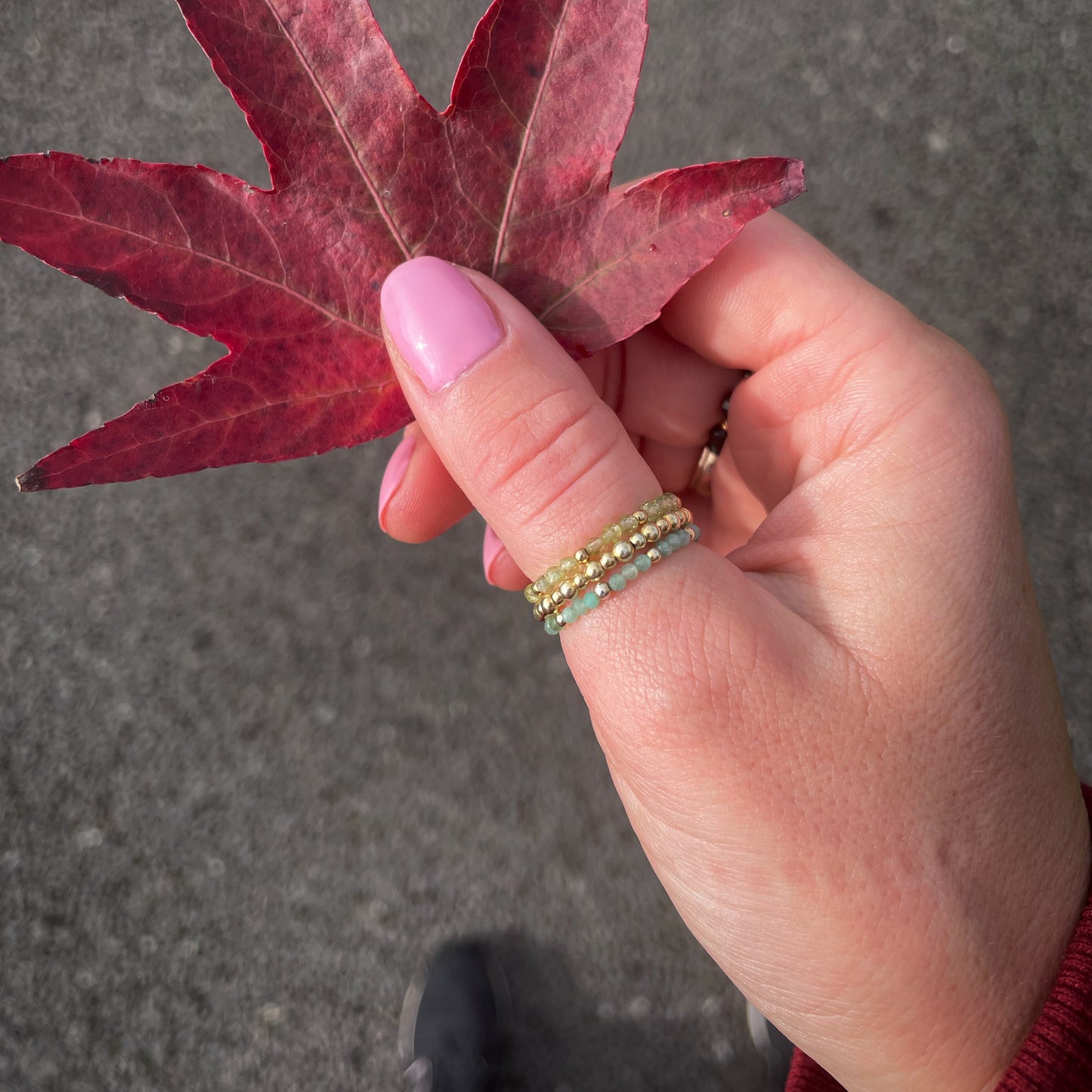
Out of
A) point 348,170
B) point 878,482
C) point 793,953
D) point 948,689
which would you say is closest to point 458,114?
point 348,170

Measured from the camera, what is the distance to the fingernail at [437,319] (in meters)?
0.94

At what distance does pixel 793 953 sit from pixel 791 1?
2617 millimetres

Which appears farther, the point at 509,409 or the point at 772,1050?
the point at 772,1050

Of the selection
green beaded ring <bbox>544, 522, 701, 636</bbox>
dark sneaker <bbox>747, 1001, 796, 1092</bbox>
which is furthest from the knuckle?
dark sneaker <bbox>747, 1001, 796, 1092</bbox>

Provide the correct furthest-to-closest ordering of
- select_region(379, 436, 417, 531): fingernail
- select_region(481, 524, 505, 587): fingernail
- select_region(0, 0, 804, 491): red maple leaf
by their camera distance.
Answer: select_region(481, 524, 505, 587): fingernail
select_region(379, 436, 417, 531): fingernail
select_region(0, 0, 804, 491): red maple leaf

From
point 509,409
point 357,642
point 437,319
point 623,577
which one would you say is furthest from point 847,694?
point 357,642

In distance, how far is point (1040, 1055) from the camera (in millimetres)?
1062

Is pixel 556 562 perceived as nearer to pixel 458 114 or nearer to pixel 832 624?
pixel 832 624

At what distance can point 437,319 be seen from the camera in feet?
3.08

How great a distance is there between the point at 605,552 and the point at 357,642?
1.60m

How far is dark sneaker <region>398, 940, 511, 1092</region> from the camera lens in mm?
2191

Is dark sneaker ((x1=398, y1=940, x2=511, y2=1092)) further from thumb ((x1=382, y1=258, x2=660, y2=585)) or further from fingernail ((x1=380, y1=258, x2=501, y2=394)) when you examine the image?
fingernail ((x1=380, y1=258, x2=501, y2=394))

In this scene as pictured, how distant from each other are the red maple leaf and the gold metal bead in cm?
28

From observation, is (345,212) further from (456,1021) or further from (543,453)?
(456,1021)
